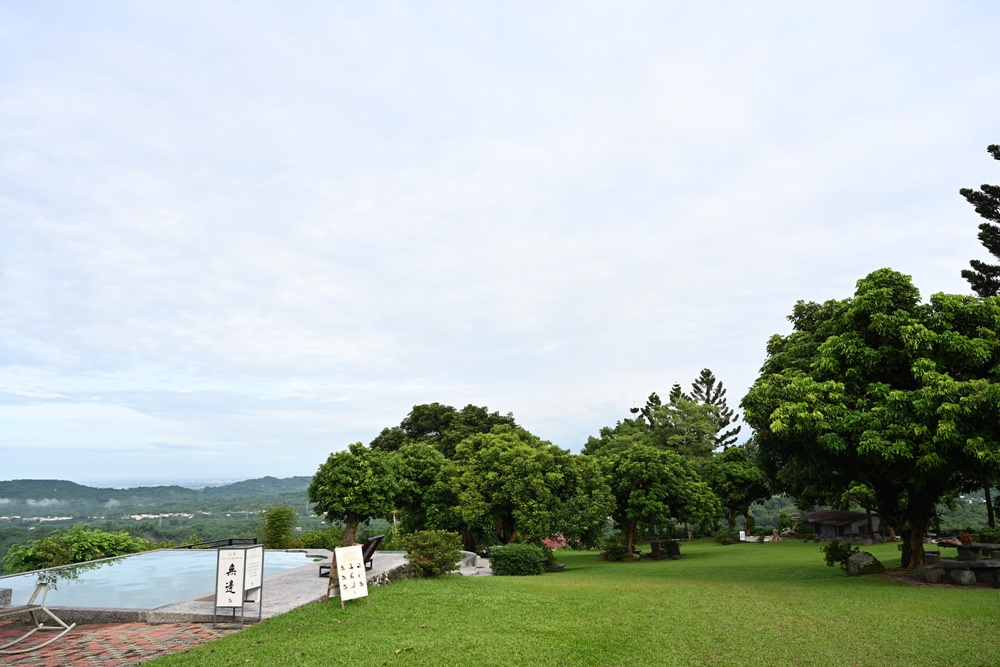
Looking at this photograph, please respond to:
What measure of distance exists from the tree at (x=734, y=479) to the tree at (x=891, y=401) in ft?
67.0

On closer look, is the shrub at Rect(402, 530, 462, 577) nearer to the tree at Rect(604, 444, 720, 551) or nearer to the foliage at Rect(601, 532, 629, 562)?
the tree at Rect(604, 444, 720, 551)

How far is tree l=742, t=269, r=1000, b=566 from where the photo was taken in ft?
41.4

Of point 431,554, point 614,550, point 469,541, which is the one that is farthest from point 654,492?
point 431,554

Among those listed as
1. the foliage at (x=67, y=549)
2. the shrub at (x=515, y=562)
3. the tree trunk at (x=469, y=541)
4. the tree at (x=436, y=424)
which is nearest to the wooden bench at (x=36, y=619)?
the foliage at (x=67, y=549)

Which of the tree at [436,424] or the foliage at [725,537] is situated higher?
the tree at [436,424]

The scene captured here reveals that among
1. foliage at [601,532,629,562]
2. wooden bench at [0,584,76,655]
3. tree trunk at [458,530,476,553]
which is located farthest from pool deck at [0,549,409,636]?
tree trunk at [458,530,476,553]

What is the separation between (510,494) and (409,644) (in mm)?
16406

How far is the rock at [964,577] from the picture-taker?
1297 cm

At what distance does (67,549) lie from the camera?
14.7 meters

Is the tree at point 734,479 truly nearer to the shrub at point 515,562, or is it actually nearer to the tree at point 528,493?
the tree at point 528,493

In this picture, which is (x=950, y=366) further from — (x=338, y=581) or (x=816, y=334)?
(x=338, y=581)

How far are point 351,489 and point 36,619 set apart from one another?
1454 cm

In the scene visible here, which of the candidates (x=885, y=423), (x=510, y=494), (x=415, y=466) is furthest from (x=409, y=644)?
(x=415, y=466)

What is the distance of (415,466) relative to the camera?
28.8 meters
